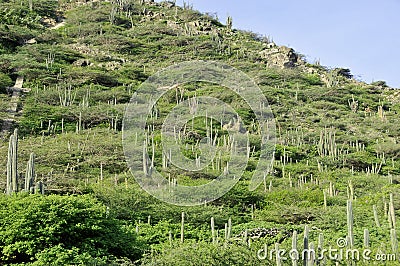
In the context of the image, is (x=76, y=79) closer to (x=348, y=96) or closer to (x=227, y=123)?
(x=227, y=123)

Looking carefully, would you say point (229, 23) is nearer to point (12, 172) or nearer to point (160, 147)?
point (160, 147)

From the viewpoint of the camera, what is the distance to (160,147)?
28875 millimetres

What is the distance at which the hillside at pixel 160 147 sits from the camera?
14086 mm

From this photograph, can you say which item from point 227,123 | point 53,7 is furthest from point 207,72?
point 53,7

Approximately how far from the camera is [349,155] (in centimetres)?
3281

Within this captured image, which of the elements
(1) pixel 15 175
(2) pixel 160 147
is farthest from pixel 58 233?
(2) pixel 160 147

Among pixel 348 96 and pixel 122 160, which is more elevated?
pixel 348 96

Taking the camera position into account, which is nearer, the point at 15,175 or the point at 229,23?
the point at 15,175

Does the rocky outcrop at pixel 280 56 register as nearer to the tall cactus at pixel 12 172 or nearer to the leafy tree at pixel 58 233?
the tall cactus at pixel 12 172

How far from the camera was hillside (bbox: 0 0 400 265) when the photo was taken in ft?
46.2

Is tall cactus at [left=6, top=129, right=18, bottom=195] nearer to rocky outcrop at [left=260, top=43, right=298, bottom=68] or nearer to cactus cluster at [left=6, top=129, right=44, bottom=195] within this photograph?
cactus cluster at [left=6, top=129, right=44, bottom=195]

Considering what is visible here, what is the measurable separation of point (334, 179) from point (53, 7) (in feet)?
149

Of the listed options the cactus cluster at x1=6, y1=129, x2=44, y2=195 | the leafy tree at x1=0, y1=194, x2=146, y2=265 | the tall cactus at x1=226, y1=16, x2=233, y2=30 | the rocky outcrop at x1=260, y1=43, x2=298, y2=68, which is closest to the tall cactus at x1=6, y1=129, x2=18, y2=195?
the cactus cluster at x1=6, y1=129, x2=44, y2=195

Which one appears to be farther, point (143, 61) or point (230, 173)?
point (143, 61)
